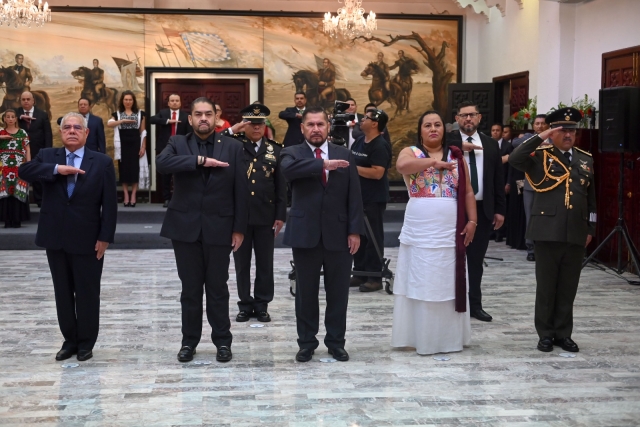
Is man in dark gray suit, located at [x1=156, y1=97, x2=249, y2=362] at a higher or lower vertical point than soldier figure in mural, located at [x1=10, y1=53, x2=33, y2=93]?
lower

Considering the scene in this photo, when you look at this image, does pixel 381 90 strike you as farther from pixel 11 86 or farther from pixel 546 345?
pixel 546 345

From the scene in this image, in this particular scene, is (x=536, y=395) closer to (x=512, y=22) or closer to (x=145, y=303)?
(x=145, y=303)

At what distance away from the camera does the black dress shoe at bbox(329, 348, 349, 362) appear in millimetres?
5297

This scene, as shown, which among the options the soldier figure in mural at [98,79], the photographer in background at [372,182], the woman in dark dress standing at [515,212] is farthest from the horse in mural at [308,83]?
the photographer in background at [372,182]

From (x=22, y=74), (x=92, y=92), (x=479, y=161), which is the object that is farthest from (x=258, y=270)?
(x=22, y=74)

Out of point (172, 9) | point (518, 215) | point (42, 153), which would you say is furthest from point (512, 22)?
point (42, 153)

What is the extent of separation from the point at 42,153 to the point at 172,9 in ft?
29.8

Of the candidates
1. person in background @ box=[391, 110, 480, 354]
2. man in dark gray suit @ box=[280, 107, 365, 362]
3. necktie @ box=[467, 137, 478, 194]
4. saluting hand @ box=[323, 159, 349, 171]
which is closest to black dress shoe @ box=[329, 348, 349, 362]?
man in dark gray suit @ box=[280, 107, 365, 362]

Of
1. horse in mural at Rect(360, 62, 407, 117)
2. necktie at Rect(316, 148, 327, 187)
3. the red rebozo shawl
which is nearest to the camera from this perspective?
necktie at Rect(316, 148, 327, 187)

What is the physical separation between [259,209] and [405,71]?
857 centimetres

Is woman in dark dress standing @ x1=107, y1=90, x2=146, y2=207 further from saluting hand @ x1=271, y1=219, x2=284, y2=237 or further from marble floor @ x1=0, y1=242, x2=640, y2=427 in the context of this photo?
saluting hand @ x1=271, y1=219, x2=284, y2=237

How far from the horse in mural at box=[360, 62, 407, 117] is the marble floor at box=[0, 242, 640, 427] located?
7.65m

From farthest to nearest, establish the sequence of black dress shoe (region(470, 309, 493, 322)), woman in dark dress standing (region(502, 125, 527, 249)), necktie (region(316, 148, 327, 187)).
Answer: woman in dark dress standing (region(502, 125, 527, 249)) < black dress shoe (region(470, 309, 493, 322)) < necktie (region(316, 148, 327, 187))

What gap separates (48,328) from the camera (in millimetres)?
6176
